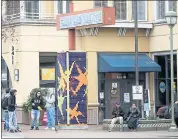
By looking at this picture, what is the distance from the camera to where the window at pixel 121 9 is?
3038cm

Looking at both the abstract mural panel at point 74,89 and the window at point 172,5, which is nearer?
the abstract mural panel at point 74,89

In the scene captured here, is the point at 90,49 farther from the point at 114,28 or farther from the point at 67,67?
the point at 67,67

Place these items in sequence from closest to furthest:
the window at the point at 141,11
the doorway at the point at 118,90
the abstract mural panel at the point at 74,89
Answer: the abstract mural panel at the point at 74,89
the doorway at the point at 118,90
the window at the point at 141,11

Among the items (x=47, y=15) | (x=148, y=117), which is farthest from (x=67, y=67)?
(x=47, y=15)

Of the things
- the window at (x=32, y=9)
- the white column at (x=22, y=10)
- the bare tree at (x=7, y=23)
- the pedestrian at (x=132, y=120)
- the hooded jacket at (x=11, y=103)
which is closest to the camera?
the hooded jacket at (x=11, y=103)

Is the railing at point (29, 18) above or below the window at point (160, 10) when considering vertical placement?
below

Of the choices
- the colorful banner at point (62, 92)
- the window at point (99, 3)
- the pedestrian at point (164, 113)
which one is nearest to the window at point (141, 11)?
the window at point (99, 3)

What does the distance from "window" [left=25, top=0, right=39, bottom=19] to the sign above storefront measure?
4.19 m

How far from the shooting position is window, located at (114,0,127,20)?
30.4 meters

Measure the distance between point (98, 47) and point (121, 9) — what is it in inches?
105

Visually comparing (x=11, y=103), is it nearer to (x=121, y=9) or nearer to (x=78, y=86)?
(x=78, y=86)

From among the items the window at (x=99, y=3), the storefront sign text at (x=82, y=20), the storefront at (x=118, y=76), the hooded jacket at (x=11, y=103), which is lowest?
the hooded jacket at (x=11, y=103)

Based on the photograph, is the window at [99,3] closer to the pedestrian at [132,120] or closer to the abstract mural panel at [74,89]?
the abstract mural panel at [74,89]

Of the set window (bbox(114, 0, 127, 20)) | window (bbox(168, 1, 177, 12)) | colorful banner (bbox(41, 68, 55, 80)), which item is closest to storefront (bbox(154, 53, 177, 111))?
window (bbox(168, 1, 177, 12))
